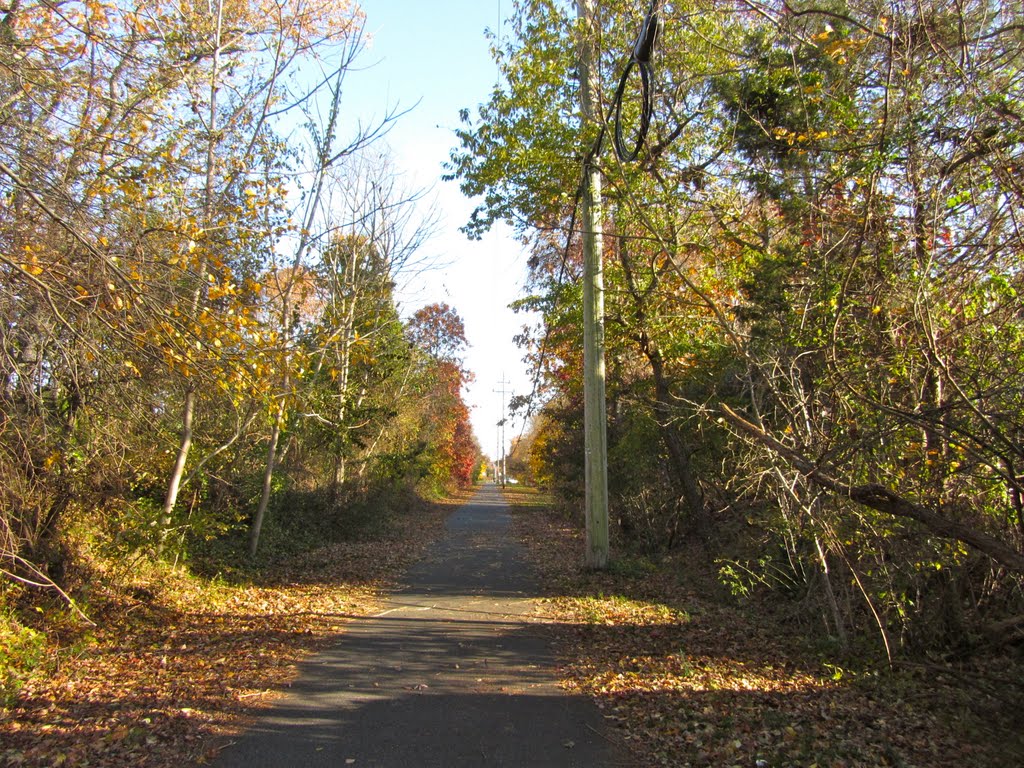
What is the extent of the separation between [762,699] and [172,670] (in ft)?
18.2

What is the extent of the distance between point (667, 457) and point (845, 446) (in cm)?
1211

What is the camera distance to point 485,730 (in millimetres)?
5246

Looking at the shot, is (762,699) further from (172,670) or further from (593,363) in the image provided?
(593,363)

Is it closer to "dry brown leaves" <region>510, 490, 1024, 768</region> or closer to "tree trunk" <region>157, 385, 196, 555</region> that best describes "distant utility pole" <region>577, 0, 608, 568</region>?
"dry brown leaves" <region>510, 490, 1024, 768</region>

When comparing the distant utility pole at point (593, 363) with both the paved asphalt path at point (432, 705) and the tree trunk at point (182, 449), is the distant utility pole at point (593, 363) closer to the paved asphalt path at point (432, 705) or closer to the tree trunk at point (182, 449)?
the paved asphalt path at point (432, 705)

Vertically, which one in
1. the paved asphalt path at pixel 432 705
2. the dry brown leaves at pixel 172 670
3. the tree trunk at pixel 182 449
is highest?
the tree trunk at pixel 182 449

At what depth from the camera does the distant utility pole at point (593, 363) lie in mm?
12180

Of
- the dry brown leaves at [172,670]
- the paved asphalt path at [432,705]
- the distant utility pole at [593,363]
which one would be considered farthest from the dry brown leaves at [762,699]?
the dry brown leaves at [172,670]

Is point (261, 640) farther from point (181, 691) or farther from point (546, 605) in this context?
point (546, 605)

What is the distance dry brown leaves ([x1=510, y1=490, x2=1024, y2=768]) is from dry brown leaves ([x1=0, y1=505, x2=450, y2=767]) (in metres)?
3.02

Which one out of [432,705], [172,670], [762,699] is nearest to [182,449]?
[172,670]

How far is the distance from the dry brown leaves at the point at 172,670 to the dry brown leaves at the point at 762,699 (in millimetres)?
3017

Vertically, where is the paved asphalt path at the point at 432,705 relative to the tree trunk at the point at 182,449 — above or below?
below

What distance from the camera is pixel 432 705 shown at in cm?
578
